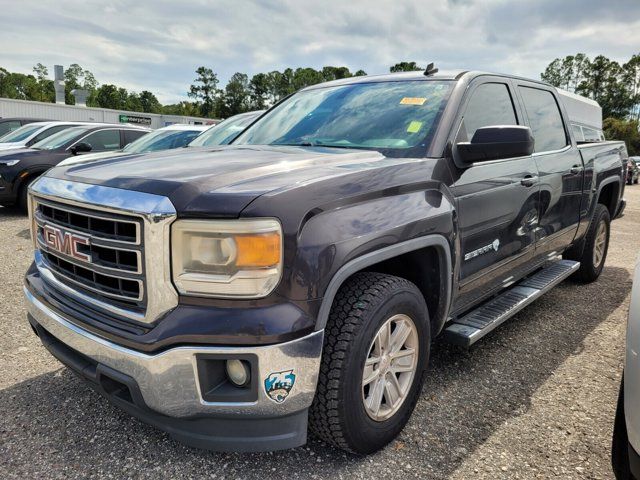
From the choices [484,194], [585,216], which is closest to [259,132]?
[484,194]

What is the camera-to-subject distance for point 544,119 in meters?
3.90

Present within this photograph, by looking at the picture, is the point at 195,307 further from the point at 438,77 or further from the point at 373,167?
the point at 438,77

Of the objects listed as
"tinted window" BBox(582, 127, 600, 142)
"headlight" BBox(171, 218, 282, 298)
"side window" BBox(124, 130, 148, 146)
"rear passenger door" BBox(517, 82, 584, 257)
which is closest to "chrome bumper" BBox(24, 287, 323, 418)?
"headlight" BBox(171, 218, 282, 298)

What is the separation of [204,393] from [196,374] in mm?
85

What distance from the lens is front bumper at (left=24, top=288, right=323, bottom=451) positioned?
175 centimetres

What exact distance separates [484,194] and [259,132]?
1.57 metres

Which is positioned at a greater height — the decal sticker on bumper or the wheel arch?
the wheel arch

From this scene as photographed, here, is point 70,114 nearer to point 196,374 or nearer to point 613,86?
point 196,374

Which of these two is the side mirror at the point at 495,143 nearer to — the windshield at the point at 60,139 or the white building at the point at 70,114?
the windshield at the point at 60,139

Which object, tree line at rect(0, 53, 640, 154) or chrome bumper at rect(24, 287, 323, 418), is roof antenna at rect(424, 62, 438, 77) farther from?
tree line at rect(0, 53, 640, 154)

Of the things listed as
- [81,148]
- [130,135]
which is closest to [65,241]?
[81,148]

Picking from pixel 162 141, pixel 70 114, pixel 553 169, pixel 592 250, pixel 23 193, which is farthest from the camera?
pixel 70 114

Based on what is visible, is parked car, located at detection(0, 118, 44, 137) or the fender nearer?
the fender

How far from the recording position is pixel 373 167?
223 centimetres
